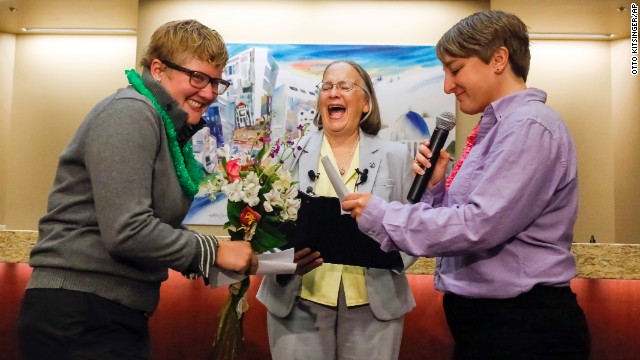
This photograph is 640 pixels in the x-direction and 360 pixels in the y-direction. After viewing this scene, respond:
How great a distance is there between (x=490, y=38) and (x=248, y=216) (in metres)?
0.92

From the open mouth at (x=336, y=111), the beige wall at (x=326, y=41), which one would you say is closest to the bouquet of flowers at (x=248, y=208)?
the open mouth at (x=336, y=111)

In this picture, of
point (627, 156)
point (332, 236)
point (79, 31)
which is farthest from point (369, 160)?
point (79, 31)

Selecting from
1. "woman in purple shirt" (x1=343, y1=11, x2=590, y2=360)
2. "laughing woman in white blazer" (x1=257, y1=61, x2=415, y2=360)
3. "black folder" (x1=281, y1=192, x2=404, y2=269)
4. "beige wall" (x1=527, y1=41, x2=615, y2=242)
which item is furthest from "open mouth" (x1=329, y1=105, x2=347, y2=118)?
"beige wall" (x1=527, y1=41, x2=615, y2=242)

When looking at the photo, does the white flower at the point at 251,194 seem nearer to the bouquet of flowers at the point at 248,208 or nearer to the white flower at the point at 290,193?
the bouquet of flowers at the point at 248,208

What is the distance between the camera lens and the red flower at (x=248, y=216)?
214 cm

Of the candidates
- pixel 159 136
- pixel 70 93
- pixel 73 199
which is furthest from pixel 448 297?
pixel 70 93

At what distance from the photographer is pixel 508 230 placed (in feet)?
5.66

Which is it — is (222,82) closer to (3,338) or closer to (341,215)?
(341,215)

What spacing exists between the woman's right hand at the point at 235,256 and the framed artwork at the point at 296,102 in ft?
12.1

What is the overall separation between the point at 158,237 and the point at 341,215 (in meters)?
0.83

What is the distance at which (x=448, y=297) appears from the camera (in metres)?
1.94

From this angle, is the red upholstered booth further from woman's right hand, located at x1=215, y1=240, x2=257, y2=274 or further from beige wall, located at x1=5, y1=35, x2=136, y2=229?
beige wall, located at x1=5, y1=35, x2=136, y2=229

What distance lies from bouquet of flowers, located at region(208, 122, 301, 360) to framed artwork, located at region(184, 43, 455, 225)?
3.44m

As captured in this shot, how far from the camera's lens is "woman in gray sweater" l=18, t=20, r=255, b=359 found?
1674 millimetres
